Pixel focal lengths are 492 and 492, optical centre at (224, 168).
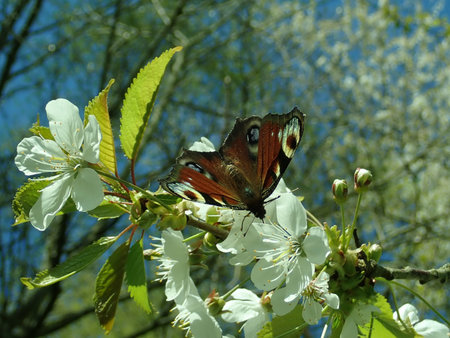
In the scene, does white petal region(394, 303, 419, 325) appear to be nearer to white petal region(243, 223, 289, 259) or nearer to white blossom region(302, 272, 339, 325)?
white blossom region(302, 272, 339, 325)

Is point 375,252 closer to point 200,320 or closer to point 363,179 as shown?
point 363,179

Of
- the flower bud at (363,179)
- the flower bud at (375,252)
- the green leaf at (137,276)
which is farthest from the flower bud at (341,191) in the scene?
the green leaf at (137,276)

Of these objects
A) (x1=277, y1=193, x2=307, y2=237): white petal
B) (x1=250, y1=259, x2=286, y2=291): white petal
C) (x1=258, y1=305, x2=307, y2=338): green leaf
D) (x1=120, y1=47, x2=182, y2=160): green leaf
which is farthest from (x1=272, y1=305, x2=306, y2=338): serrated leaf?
(x1=120, y1=47, x2=182, y2=160): green leaf

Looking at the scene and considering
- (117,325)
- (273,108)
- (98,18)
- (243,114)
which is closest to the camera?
(98,18)

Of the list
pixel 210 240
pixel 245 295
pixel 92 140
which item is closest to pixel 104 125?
pixel 92 140

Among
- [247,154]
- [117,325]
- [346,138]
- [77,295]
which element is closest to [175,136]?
[346,138]

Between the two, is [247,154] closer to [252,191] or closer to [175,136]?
[252,191]
